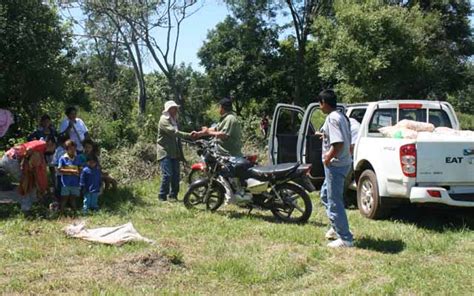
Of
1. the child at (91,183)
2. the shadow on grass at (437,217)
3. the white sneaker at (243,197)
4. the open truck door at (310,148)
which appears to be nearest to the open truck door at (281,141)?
the open truck door at (310,148)

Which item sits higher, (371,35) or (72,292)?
(371,35)

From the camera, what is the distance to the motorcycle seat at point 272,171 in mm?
8008

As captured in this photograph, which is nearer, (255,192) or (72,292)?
(72,292)

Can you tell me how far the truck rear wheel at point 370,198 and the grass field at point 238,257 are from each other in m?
0.15

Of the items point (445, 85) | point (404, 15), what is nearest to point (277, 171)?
point (404, 15)

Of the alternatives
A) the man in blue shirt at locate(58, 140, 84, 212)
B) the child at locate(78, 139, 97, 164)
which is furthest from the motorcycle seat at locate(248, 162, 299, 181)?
the man in blue shirt at locate(58, 140, 84, 212)

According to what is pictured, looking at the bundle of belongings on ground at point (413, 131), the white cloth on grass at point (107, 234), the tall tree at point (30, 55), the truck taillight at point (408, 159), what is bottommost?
the white cloth on grass at point (107, 234)

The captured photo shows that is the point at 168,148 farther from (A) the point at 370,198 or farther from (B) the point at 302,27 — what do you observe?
(B) the point at 302,27

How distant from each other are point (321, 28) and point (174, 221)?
1485cm

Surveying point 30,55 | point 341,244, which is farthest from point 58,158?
Result: point 341,244

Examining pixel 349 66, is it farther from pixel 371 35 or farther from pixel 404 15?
pixel 404 15

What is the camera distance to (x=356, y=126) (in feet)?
29.6

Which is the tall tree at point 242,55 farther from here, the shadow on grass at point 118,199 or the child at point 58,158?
the child at point 58,158

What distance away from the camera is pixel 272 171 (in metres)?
8.09
